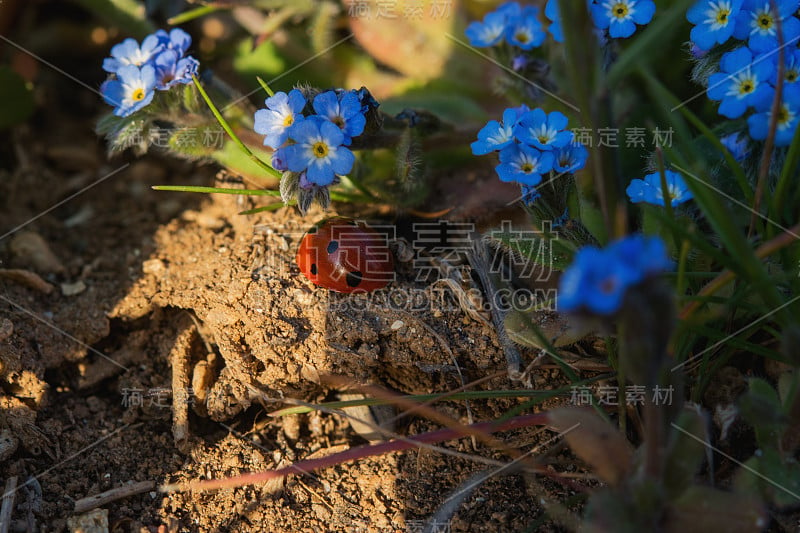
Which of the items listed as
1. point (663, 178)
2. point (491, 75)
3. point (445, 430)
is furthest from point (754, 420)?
point (491, 75)

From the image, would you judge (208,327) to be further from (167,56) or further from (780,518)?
(780,518)

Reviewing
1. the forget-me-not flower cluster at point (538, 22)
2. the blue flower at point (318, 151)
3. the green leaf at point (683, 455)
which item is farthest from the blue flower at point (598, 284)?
the forget-me-not flower cluster at point (538, 22)

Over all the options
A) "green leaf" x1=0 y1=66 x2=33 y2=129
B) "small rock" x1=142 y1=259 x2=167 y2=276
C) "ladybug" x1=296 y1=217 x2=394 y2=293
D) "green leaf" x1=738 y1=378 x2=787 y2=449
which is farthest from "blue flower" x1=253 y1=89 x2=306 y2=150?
"green leaf" x1=0 y1=66 x2=33 y2=129

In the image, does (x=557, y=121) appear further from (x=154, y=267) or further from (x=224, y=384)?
(x=154, y=267)

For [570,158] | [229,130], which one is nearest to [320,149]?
[229,130]

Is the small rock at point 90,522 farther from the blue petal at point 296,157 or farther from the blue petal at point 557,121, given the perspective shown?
the blue petal at point 557,121

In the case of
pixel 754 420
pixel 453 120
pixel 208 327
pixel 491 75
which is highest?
pixel 491 75
